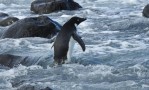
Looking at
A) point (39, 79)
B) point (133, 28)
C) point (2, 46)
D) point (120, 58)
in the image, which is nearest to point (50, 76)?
point (39, 79)

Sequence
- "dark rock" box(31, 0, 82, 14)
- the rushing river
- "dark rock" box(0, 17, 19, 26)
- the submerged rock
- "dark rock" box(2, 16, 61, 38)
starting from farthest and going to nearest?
"dark rock" box(31, 0, 82, 14), "dark rock" box(0, 17, 19, 26), "dark rock" box(2, 16, 61, 38), the submerged rock, the rushing river

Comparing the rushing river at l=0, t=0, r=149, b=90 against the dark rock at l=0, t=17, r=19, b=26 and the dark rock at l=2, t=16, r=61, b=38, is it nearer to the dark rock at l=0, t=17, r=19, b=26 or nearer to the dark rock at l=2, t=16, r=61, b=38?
the dark rock at l=2, t=16, r=61, b=38

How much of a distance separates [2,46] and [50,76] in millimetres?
3486

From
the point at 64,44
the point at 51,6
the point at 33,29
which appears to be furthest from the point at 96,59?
the point at 51,6

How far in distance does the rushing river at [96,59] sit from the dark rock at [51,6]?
110 cm

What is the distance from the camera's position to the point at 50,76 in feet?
30.7

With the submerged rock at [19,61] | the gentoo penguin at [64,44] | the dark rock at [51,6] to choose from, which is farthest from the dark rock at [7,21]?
the gentoo penguin at [64,44]

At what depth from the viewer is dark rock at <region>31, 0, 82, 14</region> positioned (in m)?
18.4

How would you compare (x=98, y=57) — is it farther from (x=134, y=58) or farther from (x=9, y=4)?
(x=9, y=4)

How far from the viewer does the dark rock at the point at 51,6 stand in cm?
1844

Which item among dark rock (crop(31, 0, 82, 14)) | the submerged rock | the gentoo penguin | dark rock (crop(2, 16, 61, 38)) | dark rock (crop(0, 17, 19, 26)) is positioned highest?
the gentoo penguin

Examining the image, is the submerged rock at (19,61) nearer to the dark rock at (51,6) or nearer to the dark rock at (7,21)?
the dark rock at (7,21)

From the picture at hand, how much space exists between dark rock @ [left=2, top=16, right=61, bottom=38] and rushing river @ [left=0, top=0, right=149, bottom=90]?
0.32 meters

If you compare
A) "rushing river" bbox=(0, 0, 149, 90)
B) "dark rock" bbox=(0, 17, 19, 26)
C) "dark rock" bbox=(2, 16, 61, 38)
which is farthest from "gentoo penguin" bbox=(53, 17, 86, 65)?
"dark rock" bbox=(0, 17, 19, 26)
